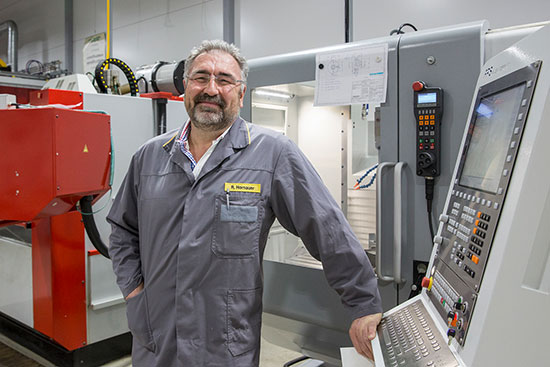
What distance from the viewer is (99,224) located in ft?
9.18

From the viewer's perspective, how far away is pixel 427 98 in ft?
5.32

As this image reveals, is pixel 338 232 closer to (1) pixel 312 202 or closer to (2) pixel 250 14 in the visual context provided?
(1) pixel 312 202

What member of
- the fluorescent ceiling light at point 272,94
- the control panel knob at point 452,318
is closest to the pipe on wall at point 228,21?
the fluorescent ceiling light at point 272,94

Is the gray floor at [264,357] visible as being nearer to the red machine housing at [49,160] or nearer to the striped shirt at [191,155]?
the red machine housing at [49,160]

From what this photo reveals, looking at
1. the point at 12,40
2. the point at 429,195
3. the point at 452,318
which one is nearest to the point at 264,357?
the point at 429,195

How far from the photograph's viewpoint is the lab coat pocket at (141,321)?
1.54 meters

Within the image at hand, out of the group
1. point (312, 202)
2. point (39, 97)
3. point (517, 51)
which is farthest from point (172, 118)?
point (517, 51)

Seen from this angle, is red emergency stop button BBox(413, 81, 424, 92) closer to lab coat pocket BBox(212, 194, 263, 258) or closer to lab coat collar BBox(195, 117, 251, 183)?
lab coat collar BBox(195, 117, 251, 183)

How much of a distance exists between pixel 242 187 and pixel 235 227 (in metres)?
0.14

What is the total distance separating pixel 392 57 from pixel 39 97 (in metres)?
2.16

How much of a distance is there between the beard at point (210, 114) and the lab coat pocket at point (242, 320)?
0.61m

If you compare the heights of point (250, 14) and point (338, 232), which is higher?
point (250, 14)

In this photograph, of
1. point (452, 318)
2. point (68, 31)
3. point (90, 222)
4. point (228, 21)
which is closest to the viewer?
point (452, 318)

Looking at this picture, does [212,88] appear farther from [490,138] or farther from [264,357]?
[264,357]
